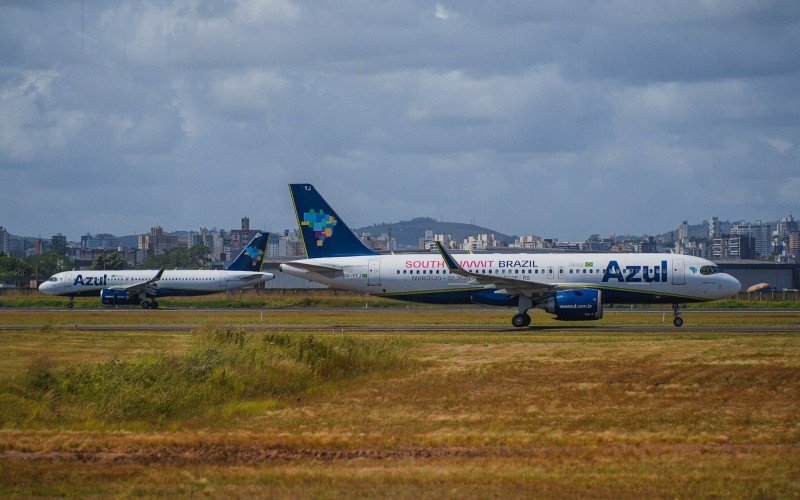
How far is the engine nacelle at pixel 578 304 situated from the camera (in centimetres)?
4709

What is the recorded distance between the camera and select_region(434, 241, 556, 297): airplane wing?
47.8 m

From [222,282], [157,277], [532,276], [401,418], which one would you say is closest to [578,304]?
[532,276]

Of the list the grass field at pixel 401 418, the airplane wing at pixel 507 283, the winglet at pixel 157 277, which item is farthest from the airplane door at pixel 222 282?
the grass field at pixel 401 418

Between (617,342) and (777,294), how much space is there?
57.4 m

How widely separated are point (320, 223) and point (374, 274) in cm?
420

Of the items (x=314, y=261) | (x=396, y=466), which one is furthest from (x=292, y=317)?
(x=396, y=466)

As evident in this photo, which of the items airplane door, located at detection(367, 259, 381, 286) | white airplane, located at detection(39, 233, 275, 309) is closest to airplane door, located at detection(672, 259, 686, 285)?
airplane door, located at detection(367, 259, 381, 286)

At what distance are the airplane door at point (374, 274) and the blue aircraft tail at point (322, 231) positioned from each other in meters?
1.85

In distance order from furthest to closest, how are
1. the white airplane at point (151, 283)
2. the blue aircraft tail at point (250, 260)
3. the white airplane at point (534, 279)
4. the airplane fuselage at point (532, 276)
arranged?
1. the blue aircraft tail at point (250, 260)
2. the white airplane at point (151, 283)
3. the airplane fuselage at point (532, 276)
4. the white airplane at point (534, 279)

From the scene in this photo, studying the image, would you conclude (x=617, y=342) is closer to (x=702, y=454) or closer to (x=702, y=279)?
(x=702, y=279)

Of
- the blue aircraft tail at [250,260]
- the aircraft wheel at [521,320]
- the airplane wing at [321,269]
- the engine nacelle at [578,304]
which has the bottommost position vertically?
the aircraft wheel at [521,320]

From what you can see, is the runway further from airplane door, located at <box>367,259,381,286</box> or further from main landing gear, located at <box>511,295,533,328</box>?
airplane door, located at <box>367,259,381,286</box>

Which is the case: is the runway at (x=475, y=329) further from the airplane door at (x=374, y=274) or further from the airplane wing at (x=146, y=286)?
the airplane wing at (x=146, y=286)

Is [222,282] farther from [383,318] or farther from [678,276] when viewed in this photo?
[678,276]
